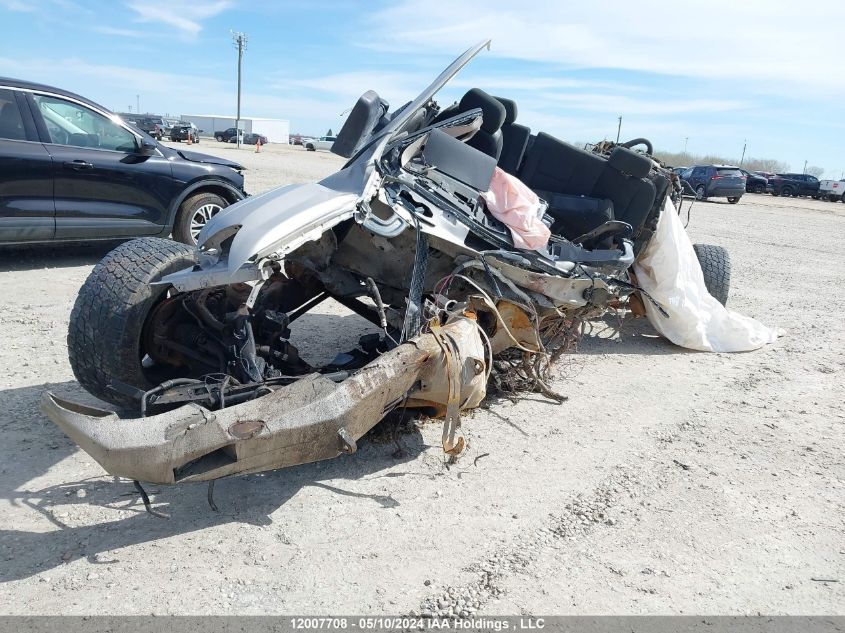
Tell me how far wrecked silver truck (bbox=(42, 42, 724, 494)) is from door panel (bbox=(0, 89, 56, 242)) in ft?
12.6

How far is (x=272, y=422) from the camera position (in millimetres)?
2676

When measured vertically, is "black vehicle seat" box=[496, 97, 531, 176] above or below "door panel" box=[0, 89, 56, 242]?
above

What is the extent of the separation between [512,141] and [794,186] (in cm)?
3806

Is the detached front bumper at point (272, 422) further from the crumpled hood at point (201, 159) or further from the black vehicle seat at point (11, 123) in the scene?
the crumpled hood at point (201, 159)

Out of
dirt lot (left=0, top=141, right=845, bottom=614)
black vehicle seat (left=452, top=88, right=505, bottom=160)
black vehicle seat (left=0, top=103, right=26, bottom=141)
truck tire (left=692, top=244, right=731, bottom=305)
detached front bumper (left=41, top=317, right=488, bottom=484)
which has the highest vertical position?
black vehicle seat (left=452, top=88, right=505, bottom=160)

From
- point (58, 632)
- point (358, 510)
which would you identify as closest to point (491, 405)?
point (358, 510)

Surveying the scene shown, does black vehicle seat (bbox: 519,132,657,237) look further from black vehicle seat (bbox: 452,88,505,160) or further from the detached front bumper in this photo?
Result: the detached front bumper

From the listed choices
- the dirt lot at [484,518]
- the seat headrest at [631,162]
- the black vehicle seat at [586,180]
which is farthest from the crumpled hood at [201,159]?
the seat headrest at [631,162]

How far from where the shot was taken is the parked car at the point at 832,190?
36.1m

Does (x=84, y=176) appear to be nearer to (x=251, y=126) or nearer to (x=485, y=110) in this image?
(x=485, y=110)

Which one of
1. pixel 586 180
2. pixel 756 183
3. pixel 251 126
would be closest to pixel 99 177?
pixel 586 180

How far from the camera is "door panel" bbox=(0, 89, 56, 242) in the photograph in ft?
21.5

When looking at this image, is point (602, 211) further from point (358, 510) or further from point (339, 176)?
point (358, 510)

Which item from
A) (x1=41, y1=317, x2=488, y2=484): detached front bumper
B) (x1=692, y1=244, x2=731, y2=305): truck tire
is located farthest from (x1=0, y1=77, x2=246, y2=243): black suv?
(x1=692, y1=244, x2=731, y2=305): truck tire
